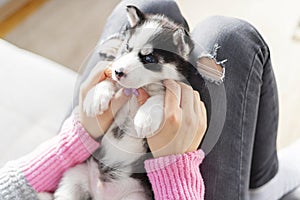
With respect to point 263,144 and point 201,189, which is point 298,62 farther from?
point 201,189

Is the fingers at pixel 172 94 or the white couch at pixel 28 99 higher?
the fingers at pixel 172 94

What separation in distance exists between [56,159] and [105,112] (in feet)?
0.45

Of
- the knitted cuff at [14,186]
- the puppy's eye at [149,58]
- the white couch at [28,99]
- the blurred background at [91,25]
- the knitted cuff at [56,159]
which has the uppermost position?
the puppy's eye at [149,58]

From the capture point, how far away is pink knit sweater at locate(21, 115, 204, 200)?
0.62 meters

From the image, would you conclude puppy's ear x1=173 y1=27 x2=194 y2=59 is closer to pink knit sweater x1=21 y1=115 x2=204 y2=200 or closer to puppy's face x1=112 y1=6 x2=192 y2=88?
puppy's face x1=112 y1=6 x2=192 y2=88

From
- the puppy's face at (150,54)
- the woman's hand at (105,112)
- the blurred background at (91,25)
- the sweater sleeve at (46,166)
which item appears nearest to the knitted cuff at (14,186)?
the sweater sleeve at (46,166)

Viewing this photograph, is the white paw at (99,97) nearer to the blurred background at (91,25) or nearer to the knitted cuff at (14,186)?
the knitted cuff at (14,186)

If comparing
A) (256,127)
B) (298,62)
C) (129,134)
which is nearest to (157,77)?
(129,134)

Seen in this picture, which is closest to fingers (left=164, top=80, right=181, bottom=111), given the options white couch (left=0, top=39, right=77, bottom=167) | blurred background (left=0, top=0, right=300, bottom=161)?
white couch (left=0, top=39, right=77, bottom=167)

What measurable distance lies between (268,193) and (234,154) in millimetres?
201

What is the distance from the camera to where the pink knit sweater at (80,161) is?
625 millimetres

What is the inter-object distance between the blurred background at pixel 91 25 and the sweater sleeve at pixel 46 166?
81 cm

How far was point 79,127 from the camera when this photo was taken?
667mm

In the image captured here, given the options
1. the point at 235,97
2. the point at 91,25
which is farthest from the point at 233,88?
the point at 91,25
